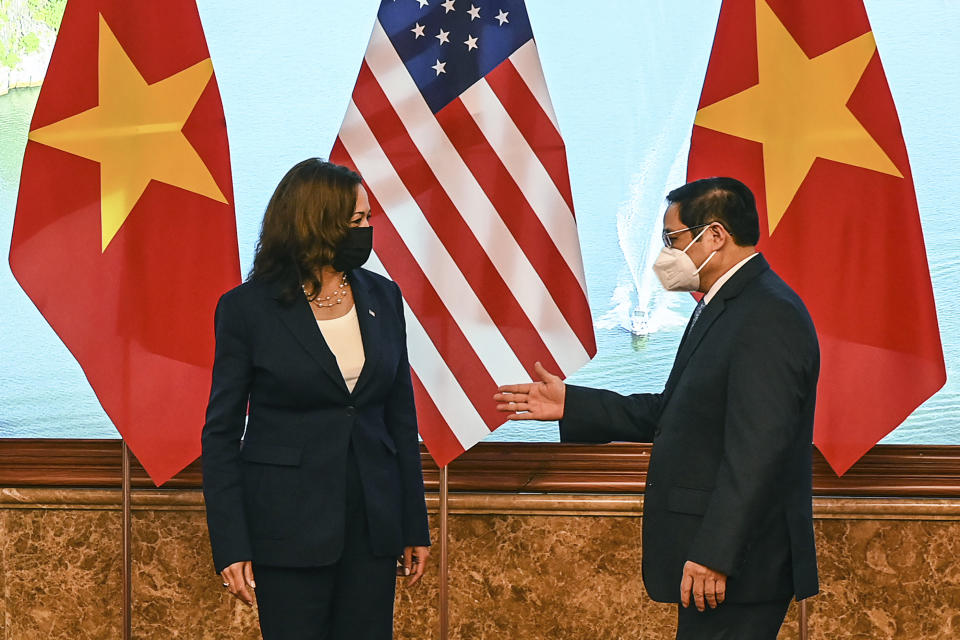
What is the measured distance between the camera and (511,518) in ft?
10.3

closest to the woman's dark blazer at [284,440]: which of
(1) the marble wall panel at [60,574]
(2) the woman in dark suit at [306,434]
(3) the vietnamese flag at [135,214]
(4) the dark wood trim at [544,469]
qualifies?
(2) the woman in dark suit at [306,434]

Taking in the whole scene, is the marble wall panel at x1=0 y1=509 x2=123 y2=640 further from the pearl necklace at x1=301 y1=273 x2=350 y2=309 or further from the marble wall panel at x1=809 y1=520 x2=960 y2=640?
the marble wall panel at x1=809 y1=520 x2=960 y2=640

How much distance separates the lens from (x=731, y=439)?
5.82ft

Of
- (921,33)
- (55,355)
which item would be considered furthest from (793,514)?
(55,355)

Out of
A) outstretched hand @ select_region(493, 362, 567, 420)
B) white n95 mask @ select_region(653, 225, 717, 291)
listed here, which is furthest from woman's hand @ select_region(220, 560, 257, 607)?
white n95 mask @ select_region(653, 225, 717, 291)

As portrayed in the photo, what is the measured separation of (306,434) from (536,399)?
0.57 meters

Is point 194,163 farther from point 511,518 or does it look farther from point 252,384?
point 511,518

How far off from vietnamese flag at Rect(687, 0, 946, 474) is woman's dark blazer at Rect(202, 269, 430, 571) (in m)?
1.30

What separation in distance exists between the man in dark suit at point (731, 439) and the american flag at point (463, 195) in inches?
31.5

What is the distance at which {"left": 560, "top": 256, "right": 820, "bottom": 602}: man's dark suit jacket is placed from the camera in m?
1.75

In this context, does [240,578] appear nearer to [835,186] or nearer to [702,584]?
[702,584]

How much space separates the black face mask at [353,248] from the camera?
2020 mm

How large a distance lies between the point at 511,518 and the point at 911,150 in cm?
175

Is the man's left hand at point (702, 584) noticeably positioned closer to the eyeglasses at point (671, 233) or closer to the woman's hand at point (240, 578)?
the eyeglasses at point (671, 233)
